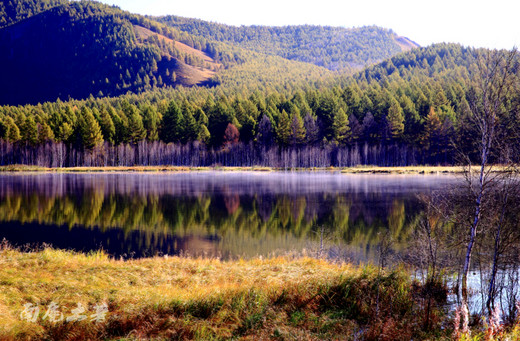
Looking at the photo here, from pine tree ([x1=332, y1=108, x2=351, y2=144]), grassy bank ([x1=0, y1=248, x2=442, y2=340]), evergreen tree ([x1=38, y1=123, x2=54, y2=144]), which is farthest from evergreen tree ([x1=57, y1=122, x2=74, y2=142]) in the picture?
grassy bank ([x1=0, y1=248, x2=442, y2=340])

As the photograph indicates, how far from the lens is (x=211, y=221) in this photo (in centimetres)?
2547

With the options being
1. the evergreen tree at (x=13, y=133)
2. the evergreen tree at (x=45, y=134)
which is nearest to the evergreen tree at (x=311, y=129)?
the evergreen tree at (x=45, y=134)

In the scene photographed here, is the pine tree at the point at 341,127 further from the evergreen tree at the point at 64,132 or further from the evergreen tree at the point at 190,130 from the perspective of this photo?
the evergreen tree at the point at 64,132

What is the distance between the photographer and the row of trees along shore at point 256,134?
90000 millimetres

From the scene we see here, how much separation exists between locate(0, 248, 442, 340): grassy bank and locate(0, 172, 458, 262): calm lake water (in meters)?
3.04

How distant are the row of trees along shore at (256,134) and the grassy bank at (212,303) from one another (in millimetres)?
81009

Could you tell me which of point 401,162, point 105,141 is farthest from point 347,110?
point 105,141

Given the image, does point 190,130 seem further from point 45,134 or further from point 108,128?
point 45,134

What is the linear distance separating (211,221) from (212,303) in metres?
16.9

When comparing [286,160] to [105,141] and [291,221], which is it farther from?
[291,221]

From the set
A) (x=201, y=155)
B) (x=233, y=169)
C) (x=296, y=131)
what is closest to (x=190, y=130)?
(x=201, y=155)

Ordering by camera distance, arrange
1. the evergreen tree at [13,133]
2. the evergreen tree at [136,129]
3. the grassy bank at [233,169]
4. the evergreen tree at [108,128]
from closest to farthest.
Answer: the grassy bank at [233,169]
the evergreen tree at [13,133]
the evergreen tree at [108,128]
the evergreen tree at [136,129]

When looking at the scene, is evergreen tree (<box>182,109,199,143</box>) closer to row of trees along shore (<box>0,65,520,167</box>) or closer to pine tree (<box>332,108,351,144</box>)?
row of trees along shore (<box>0,65,520,167</box>)

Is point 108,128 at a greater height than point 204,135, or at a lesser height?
greater
